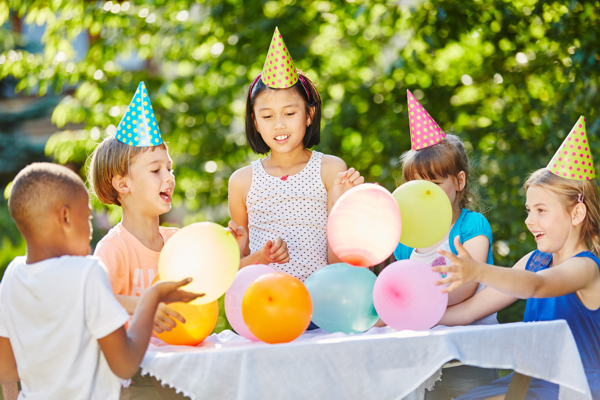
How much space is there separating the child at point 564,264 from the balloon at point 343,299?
17.5 inches

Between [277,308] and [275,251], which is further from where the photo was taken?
[275,251]

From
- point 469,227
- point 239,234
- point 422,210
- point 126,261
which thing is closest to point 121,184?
point 126,261

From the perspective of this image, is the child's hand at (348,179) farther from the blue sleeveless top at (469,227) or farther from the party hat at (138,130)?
the party hat at (138,130)

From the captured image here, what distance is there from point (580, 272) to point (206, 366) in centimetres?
142

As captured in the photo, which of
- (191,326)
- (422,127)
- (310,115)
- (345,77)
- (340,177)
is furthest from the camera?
(345,77)

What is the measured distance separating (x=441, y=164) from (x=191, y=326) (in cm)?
135

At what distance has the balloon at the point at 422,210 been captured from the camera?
2.09 meters

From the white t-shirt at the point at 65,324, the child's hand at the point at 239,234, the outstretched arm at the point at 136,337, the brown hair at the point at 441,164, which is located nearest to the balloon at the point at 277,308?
the outstretched arm at the point at 136,337

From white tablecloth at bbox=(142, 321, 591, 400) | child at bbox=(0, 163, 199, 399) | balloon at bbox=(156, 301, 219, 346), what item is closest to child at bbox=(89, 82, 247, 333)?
balloon at bbox=(156, 301, 219, 346)

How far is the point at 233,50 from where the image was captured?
5.41m

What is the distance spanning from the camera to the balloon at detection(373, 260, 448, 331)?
6.23 feet

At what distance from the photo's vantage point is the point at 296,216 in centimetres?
269

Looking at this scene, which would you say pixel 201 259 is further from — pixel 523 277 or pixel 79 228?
pixel 523 277

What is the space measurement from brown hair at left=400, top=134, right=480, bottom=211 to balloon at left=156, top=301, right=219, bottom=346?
1.18 m
